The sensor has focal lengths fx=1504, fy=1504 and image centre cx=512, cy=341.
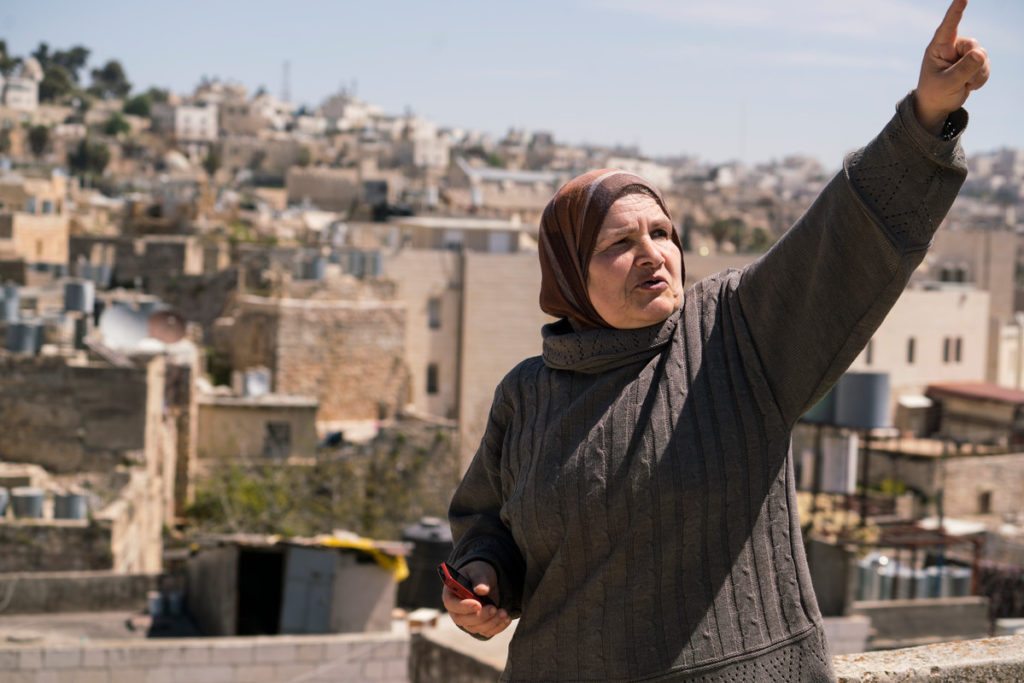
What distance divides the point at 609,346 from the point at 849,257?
0.41 m

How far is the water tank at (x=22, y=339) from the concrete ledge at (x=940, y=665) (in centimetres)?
1473

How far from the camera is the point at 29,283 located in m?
26.1

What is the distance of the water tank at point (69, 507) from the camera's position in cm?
1254

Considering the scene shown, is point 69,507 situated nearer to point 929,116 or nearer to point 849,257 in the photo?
point 849,257

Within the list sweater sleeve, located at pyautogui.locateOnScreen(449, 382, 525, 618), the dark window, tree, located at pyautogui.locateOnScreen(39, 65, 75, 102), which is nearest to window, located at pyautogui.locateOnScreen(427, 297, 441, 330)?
the dark window

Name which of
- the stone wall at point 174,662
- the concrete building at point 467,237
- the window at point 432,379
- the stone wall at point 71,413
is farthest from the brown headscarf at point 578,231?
the concrete building at point 467,237

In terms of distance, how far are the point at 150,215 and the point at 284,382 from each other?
1582 centimetres

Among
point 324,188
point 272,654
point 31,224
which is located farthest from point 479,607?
point 324,188

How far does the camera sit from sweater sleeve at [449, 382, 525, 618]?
2.50 meters

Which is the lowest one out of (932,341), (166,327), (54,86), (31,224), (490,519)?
(932,341)

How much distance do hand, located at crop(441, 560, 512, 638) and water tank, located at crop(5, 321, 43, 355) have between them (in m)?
14.7

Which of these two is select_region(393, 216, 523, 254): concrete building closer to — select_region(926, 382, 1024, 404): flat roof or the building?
the building

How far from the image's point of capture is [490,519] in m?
2.62

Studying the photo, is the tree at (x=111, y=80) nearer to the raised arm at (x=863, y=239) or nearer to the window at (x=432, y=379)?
the window at (x=432, y=379)
